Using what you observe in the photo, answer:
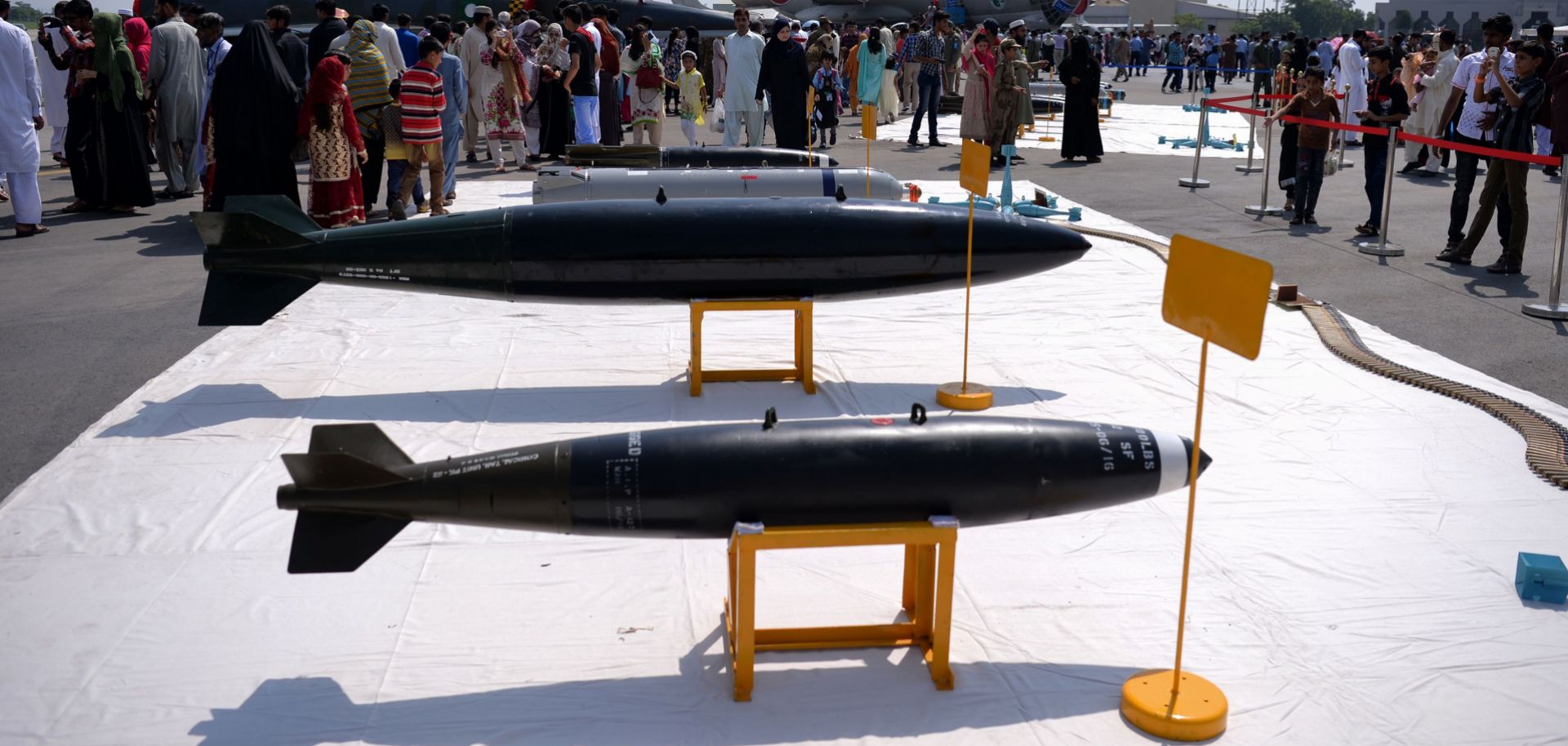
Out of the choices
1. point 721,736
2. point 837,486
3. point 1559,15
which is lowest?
point 721,736

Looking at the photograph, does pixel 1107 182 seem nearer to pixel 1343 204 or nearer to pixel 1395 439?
pixel 1343 204

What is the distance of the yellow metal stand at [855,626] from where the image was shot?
3482 millimetres

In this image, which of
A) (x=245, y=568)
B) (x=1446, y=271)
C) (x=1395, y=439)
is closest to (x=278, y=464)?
(x=245, y=568)

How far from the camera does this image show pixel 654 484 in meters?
3.60

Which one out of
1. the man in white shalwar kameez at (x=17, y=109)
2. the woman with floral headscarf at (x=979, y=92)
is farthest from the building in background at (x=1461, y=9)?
the man in white shalwar kameez at (x=17, y=109)

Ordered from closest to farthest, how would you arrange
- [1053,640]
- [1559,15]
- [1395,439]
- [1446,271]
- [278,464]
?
[1053,640] → [278,464] → [1395,439] → [1446,271] → [1559,15]

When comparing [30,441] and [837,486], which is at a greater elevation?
[837,486]

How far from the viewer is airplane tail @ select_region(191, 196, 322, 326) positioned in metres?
6.29

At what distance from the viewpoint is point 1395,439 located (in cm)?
568

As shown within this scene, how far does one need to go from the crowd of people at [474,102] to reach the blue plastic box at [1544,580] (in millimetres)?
5742

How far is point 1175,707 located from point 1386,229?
8.10m

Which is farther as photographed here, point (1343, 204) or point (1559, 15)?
point (1559, 15)

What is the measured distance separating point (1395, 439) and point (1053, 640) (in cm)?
269

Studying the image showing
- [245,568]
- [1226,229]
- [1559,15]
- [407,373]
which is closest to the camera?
[245,568]
